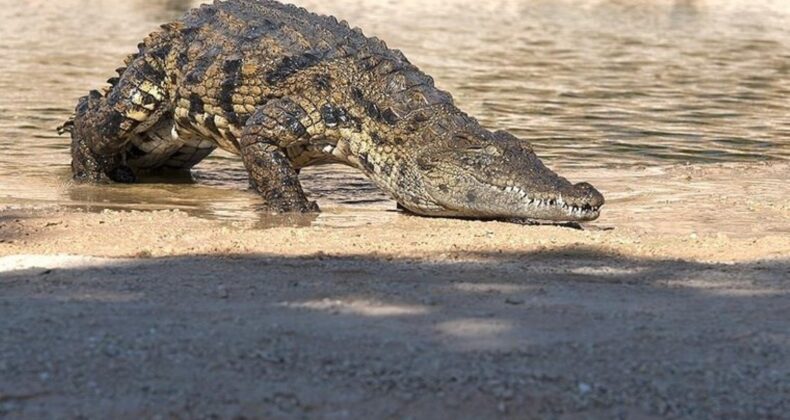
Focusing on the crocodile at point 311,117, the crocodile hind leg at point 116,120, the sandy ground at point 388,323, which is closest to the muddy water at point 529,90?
the crocodile hind leg at point 116,120

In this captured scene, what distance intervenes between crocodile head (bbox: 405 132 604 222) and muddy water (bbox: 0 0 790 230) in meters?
0.63

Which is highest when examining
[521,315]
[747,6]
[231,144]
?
[521,315]

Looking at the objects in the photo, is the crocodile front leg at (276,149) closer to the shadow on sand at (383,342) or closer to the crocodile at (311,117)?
the crocodile at (311,117)

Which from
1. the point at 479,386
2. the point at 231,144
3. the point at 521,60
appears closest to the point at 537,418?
the point at 479,386

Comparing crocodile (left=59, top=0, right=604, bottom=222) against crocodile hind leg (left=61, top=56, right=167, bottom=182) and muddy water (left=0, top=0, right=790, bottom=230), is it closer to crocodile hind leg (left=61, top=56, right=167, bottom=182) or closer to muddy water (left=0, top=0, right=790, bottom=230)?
crocodile hind leg (left=61, top=56, right=167, bottom=182)

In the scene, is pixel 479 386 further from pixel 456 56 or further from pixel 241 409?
pixel 456 56

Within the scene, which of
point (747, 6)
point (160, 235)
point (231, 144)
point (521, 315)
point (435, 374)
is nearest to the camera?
point (435, 374)

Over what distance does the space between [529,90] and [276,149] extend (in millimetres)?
8933

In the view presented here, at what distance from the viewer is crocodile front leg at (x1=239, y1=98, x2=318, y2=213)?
356 inches

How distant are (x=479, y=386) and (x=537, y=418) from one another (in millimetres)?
273

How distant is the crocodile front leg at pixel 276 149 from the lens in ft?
29.7

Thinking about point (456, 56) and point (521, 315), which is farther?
point (456, 56)

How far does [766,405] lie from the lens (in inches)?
168

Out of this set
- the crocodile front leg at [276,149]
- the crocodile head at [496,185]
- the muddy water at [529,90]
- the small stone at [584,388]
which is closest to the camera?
the small stone at [584,388]
